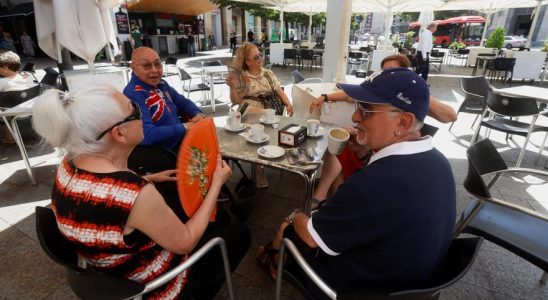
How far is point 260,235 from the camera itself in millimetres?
2486

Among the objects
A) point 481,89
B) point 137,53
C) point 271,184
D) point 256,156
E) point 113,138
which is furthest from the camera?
point 481,89

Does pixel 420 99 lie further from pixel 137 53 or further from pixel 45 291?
pixel 45 291

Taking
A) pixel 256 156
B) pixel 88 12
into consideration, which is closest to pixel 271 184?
pixel 256 156

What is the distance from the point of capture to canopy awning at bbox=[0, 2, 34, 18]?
15.9 m

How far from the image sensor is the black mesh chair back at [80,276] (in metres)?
0.97

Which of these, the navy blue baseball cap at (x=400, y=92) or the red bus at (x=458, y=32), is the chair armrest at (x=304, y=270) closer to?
the navy blue baseball cap at (x=400, y=92)

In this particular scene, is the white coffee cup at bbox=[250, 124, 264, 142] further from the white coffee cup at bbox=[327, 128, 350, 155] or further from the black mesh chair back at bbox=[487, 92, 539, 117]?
the black mesh chair back at bbox=[487, 92, 539, 117]

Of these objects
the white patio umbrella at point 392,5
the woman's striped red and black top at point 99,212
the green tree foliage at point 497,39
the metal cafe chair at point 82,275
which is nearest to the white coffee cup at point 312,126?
the metal cafe chair at point 82,275

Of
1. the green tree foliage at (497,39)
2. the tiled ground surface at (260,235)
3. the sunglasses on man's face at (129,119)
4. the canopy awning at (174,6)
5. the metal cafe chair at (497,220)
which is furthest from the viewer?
the canopy awning at (174,6)

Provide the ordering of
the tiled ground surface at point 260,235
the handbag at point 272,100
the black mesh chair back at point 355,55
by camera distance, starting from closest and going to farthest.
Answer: the tiled ground surface at point 260,235 < the handbag at point 272,100 < the black mesh chair back at point 355,55

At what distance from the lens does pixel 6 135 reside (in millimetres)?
4562

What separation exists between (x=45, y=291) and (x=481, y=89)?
599 centimetres

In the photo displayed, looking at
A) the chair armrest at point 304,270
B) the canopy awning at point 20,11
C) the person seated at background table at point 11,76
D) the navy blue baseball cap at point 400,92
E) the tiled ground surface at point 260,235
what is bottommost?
the tiled ground surface at point 260,235

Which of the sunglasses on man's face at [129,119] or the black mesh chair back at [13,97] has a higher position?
the sunglasses on man's face at [129,119]
